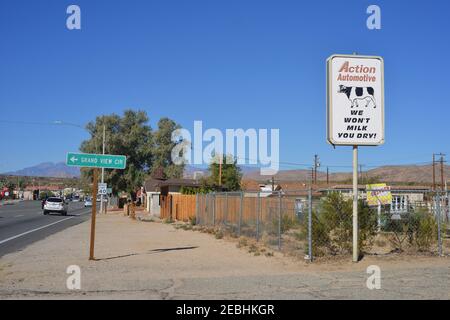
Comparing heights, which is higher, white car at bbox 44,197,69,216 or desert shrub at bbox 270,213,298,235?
desert shrub at bbox 270,213,298,235

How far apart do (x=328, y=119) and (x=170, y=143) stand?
6641 centimetres

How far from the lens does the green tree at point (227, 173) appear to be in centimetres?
5203

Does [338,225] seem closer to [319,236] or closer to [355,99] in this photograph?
[319,236]

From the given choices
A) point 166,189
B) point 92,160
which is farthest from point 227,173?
point 92,160

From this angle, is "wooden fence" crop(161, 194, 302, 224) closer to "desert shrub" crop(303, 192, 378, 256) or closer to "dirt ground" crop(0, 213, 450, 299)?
"desert shrub" crop(303, 192, 378, 256)

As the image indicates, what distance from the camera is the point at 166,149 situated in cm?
7750

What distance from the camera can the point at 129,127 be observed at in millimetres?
76562

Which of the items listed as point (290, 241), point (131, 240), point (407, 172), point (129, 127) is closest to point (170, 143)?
point (129, 127)

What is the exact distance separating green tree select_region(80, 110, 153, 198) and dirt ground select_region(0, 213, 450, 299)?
55.2 m

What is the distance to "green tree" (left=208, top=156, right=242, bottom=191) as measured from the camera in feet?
171

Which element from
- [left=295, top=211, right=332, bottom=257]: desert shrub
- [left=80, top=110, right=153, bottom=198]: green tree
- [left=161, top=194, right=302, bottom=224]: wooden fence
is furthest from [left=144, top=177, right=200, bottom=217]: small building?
[left=295, top=211, right=332, bottom=257]: desert shrub

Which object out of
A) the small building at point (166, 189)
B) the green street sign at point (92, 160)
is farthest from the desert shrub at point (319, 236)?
the small building at point (166, 189)

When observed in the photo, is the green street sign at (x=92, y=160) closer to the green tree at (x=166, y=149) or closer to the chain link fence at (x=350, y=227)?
the chain link fence at (x=350, y=227)
